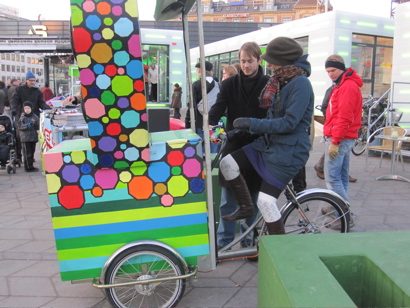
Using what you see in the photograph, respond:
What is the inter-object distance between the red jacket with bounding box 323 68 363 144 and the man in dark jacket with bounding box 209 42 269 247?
1089 millimetres

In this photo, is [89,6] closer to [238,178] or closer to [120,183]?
[120,183]

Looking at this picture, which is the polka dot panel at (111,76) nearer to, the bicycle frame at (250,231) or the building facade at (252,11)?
the bicycle frame at (250,231)

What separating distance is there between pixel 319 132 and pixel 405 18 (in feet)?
12.6

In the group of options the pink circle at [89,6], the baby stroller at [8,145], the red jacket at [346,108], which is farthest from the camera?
the baby stroller at [8,145]

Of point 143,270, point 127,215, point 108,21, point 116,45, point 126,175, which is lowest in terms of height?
point 143,270

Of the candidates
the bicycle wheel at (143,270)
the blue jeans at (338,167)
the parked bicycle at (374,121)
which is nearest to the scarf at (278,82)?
the bicycle wheel at (143,270)

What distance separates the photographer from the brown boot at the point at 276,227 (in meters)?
2.80

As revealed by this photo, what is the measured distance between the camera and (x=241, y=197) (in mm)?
2908

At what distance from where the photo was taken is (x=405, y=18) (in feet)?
29.7

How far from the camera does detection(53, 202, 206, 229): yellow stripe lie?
2.36 m

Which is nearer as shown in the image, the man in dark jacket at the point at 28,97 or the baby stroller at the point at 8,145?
the baby stroller at the point at 8,145

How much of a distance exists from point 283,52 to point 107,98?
1209 mm

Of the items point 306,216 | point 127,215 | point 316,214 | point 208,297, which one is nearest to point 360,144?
point 316,214

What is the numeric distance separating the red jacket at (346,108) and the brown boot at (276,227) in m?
1.43
